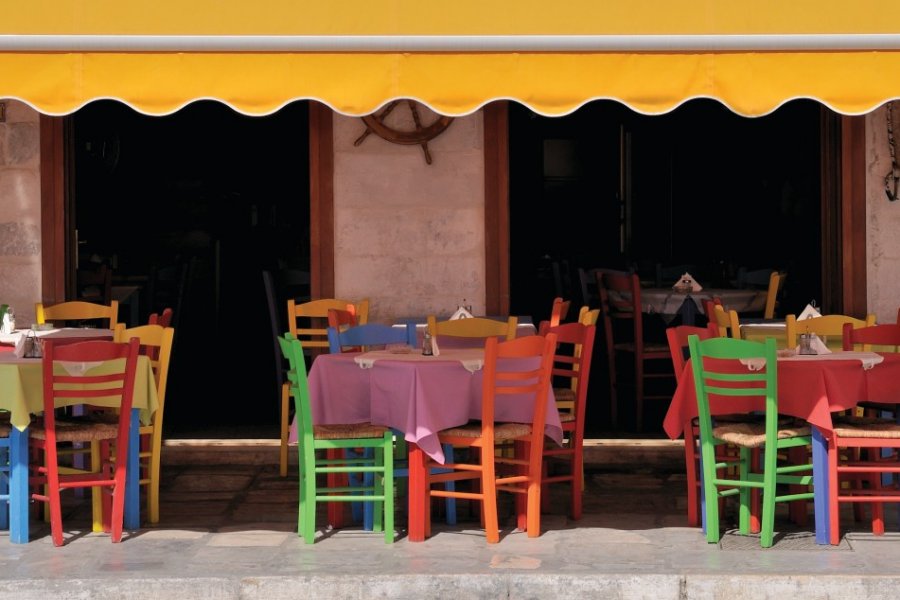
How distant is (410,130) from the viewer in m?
9.62

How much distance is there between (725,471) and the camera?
7.78 m

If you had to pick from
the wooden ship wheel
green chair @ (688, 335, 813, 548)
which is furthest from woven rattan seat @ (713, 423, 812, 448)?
the wooden ship wheel

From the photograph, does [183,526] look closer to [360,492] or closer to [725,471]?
[360,492]

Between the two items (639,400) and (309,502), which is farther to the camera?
(639,400)

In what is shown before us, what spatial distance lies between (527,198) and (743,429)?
10.4 m

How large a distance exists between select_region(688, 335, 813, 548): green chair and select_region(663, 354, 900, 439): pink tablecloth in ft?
0.25

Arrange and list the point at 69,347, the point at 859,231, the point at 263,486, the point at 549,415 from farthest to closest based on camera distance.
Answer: the point at 859,231 → the point at 263,486 → the point at 549,415 → the point at 69,347

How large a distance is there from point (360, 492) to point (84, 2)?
2642 mm

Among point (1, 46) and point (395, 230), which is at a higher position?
point (1, 46)

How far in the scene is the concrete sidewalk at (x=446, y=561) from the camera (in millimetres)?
5977

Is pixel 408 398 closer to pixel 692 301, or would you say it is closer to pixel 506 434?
pixel 506 434

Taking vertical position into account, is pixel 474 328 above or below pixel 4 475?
above

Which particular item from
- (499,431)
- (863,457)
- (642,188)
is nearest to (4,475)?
(499,431)

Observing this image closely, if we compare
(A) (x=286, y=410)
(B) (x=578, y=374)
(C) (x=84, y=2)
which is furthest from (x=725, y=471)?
(C) (x=84, y=2)
